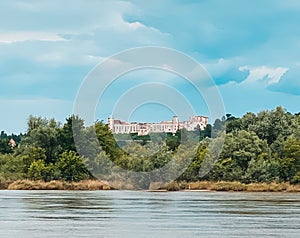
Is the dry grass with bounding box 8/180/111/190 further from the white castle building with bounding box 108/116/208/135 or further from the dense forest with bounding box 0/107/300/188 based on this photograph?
the white castle building with bounding box 108/116/208/135

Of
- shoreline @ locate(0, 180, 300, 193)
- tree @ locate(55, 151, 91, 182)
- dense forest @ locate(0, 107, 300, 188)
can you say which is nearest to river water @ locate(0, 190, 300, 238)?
shoreline @ locate(0, 180, 300, 193)

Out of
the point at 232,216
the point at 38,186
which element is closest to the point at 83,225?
the point at 232,216

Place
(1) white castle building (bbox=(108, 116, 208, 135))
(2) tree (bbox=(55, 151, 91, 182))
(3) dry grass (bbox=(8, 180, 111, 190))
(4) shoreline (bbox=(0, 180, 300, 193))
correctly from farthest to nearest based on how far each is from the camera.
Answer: (1) white castle building (bbox=(108, 116, 208, 135))
(2) tree (bbox=(55, 151, 91, 182))
(3) dry grass (bbox=(8, 180, 111, 190))
(4) shoreline (bbox=(0, 180, 300, 193))

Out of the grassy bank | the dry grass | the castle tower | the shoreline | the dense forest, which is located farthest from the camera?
the castle tower

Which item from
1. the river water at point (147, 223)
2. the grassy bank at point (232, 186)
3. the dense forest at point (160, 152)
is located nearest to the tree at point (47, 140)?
the dense forest at point (160, 152)

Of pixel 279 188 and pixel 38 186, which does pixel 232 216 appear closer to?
pixel 279 188

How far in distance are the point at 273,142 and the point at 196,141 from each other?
27.2 ft

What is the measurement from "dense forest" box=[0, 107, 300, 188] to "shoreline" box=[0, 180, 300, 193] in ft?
2.36

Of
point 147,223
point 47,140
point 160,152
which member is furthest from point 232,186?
point 147,223

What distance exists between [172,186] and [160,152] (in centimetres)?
411

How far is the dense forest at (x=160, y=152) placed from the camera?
2955 inches

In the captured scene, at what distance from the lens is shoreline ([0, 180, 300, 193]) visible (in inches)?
2872

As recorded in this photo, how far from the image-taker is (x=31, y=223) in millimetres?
26781

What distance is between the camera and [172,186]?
74188mm
